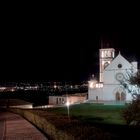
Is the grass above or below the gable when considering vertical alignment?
below

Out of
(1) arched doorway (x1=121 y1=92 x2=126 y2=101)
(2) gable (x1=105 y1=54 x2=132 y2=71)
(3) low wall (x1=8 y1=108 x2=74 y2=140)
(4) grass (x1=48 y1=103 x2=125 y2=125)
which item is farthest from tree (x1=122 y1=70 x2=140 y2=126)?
(2) gable (x1=105 y1=54 x2=132 y2=71)

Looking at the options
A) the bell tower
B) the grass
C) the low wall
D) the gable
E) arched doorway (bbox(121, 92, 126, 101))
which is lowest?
the grass

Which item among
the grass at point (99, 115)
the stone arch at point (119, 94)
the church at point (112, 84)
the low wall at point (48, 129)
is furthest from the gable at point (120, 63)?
the low wall at point (48, 129)

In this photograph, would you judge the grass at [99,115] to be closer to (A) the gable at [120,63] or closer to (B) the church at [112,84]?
(B) the church at [112,84]

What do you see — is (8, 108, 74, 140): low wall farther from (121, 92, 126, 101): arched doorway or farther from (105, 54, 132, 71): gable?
(105, 54, 132, 71): gable

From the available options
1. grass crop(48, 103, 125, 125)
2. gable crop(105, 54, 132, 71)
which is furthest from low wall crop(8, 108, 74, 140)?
gable crop(105, 54, 132, 71)

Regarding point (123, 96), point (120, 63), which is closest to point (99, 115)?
point (123, 96)

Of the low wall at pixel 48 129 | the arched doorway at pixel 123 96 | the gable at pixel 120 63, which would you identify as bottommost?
the low wall at pixel 48 129

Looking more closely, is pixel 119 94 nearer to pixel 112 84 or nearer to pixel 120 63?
pixel 112 84

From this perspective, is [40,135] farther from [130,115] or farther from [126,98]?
[126,98]

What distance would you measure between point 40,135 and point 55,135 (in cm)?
252

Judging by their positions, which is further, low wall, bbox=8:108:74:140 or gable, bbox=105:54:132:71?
gable, bbox=105:54:132:71

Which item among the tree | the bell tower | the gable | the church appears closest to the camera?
the tree

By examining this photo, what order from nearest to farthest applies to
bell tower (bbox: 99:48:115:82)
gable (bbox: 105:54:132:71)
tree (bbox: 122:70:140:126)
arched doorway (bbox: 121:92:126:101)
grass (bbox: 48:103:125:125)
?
1. tree (bbox: 122:70:140:126)
2. grass (bbox: 48:103:125:125)
3. arched doorway (bbox: 121:92:126:101)
4. gable (bbox: 105:54:132:71)
5. bell tower (bbox: 99:48:115:82)
